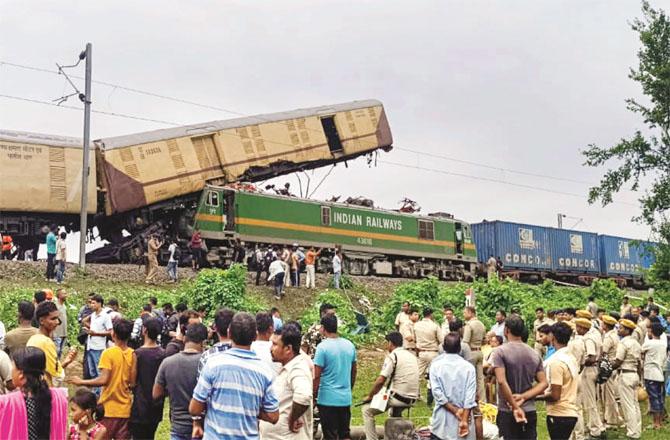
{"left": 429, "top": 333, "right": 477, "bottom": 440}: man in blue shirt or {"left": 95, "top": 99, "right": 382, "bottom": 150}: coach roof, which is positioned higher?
{"left": 95, "top": 99, "right": 382, "bottom": 150}: coach roof

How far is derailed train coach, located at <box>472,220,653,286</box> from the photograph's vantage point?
35.2m

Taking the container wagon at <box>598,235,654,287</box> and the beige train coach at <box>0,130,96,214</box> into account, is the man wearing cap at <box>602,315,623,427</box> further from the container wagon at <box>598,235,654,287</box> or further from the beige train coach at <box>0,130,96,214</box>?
the container wagon at <box>598,235,654,287</box>

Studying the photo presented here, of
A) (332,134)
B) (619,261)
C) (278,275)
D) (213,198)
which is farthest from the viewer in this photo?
(619,261)

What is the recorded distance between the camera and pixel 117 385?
6273 millimetres

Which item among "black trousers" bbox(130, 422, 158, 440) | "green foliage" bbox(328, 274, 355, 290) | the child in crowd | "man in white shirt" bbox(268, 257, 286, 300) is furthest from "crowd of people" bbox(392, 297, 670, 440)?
"green foliage" bbox(328, 274, 355, 290)

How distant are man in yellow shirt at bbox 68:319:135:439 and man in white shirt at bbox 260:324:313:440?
132 cm

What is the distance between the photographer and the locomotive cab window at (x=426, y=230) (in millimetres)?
32037

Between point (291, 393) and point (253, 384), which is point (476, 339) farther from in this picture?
point (253, 384)

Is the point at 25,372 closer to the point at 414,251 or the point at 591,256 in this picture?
the point at 414,251

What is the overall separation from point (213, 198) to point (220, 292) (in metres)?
7.85

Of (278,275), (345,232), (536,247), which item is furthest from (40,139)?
(536,247)

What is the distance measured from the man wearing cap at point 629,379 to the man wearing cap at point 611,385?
0.34 ft

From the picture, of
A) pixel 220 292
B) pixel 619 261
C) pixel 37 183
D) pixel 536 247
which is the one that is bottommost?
pixel 220 292

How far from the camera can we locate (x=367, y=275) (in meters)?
29.4
